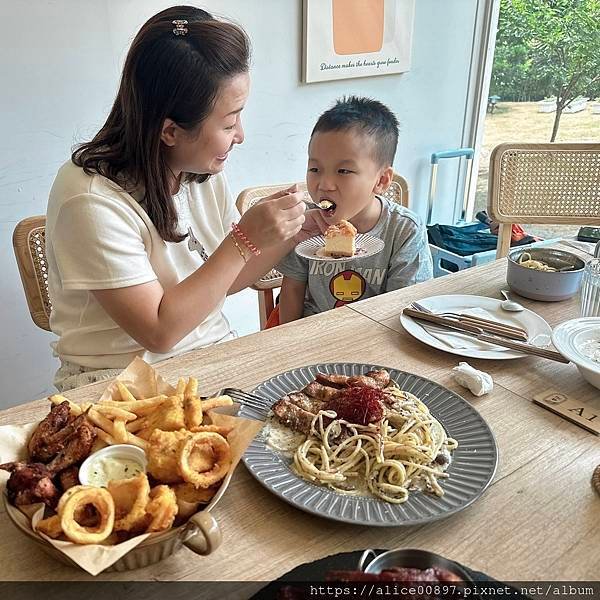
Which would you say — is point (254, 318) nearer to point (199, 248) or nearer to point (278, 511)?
point (199, 248)

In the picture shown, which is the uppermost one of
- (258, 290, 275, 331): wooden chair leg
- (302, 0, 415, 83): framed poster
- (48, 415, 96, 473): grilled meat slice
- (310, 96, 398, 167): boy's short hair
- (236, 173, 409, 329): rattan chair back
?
(302, 0, 415, 83): framed poster

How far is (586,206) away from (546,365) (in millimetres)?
1057

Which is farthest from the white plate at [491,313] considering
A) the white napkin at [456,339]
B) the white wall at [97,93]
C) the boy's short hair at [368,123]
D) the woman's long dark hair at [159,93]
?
the white wall at [97,93]

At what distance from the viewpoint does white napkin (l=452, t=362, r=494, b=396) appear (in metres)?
1.08

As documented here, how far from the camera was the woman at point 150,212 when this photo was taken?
124cm

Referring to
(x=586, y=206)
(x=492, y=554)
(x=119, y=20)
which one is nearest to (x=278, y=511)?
(x=492, y=554)

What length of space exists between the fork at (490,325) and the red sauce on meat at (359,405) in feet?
1.31

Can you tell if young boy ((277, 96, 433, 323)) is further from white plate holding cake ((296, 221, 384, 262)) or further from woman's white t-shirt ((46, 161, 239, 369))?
woman's white t-shirt ((46, 161, 239, 369))

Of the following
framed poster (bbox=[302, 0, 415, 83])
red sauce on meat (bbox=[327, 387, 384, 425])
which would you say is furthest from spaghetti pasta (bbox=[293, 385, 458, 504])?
framed poster (bbox=[302, 0, 415, 83])

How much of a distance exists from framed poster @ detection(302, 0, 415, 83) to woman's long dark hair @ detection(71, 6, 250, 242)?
1.38 m

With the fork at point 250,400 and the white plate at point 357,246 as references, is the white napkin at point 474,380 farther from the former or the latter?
the white plate at point 357,246

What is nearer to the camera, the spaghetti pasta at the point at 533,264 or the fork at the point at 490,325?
the fork at the point at 490,325

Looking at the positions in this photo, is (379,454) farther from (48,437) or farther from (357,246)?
(357,246)

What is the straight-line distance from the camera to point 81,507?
70cm
